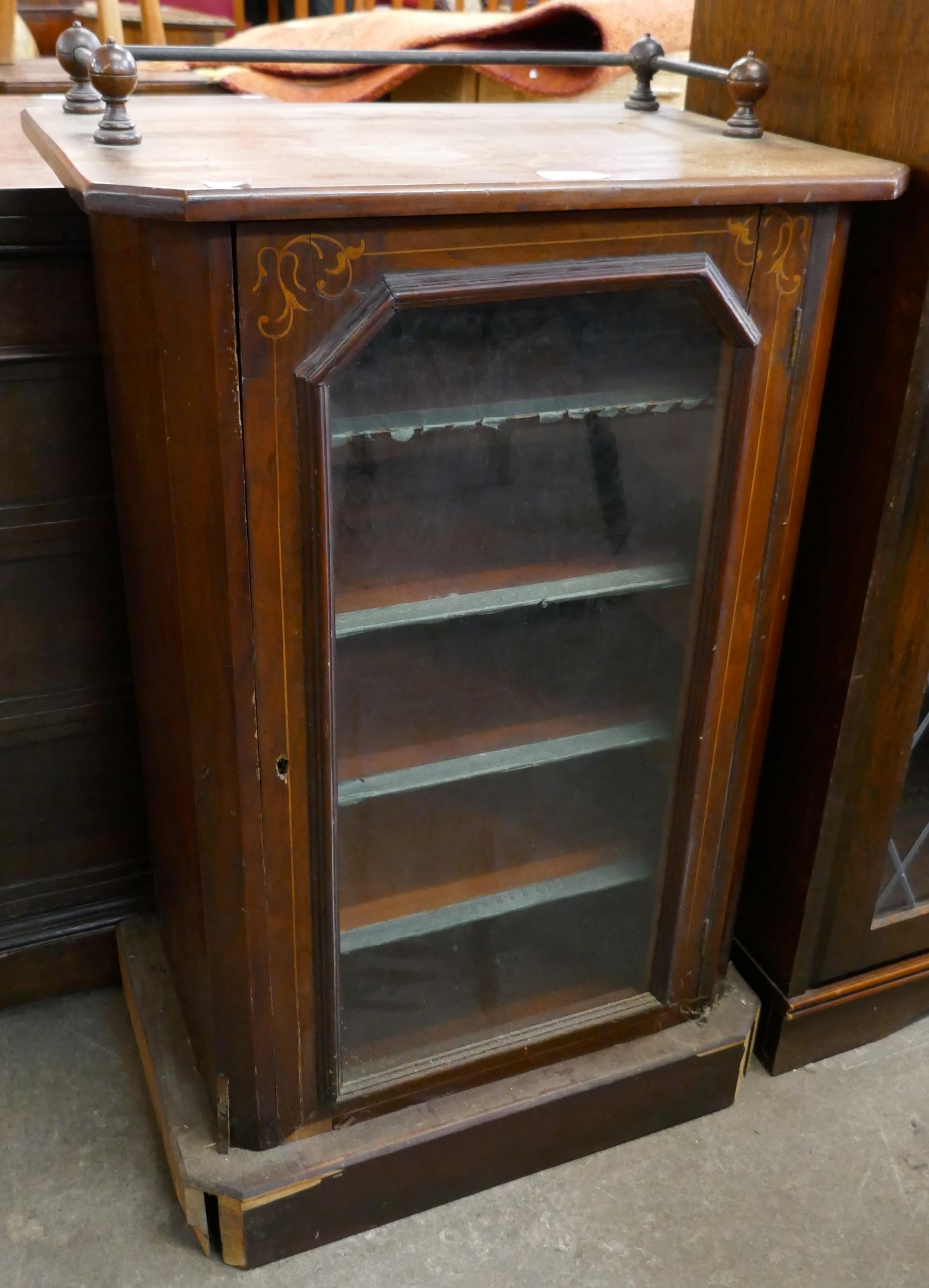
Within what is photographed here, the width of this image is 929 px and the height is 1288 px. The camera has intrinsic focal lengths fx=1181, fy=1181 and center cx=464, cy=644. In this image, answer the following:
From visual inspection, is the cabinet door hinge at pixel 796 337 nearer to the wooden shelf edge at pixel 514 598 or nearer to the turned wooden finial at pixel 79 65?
the wooden shelf edge at pixel 514 598

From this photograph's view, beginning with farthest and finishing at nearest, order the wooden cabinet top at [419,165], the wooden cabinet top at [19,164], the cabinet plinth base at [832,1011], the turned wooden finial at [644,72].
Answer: the cabinet plinth base at [832,1011], the turned wooden finial at [644,72], the wooden cabinet top at [19,164], the wooden cabinet top at [419,165]

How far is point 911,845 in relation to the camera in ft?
3.94

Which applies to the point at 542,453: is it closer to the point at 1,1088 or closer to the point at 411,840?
the point at 411,840

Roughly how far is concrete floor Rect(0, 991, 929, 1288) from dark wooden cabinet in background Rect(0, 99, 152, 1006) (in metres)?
0.14

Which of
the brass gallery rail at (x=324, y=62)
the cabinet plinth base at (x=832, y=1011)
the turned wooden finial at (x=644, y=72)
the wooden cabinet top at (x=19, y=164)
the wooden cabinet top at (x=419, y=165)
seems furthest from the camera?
the cabinet plinth base at (x=832, y=1011)

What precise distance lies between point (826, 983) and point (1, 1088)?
854 mm

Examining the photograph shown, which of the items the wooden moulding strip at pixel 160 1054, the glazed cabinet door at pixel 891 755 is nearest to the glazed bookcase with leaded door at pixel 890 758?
the glazed cabinet door at pixel 891 755

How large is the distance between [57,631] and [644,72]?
0.77m

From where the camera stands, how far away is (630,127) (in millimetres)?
1014

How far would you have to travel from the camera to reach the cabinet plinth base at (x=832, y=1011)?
1221mm

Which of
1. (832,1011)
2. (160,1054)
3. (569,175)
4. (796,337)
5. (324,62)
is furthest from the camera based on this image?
(832,1011)

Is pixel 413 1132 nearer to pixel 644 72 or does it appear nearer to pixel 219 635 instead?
pixel 219 635

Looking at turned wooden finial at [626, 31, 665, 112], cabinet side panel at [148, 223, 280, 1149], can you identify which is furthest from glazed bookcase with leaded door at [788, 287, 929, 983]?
cabinet side panel at [148, 223, 280, 1149]

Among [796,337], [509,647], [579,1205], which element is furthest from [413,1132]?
[796,337]
